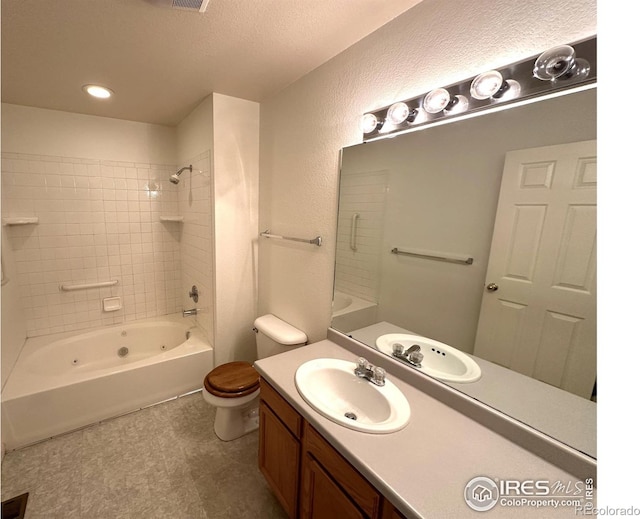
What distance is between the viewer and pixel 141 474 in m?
1.61

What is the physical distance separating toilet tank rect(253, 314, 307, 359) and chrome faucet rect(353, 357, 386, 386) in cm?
66

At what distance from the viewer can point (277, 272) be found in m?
2.14

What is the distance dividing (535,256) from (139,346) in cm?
327

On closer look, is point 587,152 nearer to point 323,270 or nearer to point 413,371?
point 413,371

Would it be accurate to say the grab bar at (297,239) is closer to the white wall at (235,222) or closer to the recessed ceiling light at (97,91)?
the white wall at (235,222)

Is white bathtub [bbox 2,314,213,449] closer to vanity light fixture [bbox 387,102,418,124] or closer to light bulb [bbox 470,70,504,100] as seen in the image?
vanity light fixture [bbox 387,102,418,124]

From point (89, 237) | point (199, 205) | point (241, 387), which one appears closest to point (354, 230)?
point (241, 387)

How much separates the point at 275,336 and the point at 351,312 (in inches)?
23.8

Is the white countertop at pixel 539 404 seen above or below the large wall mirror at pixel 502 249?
below

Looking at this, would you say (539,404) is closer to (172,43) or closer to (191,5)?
(191,5)

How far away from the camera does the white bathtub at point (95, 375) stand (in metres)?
1.77

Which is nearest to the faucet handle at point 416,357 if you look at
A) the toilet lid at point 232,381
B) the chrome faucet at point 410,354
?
the chrome faucet at point 410,354

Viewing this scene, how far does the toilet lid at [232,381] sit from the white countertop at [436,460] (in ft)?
2.86

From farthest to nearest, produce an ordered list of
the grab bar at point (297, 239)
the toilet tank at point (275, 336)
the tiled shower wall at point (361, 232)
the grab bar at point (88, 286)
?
the grab bar at point (88, 286), the toilet tank at point (275, 336), the grab bar at point (297, 239), the tiled shower wall at point (361, 232)
